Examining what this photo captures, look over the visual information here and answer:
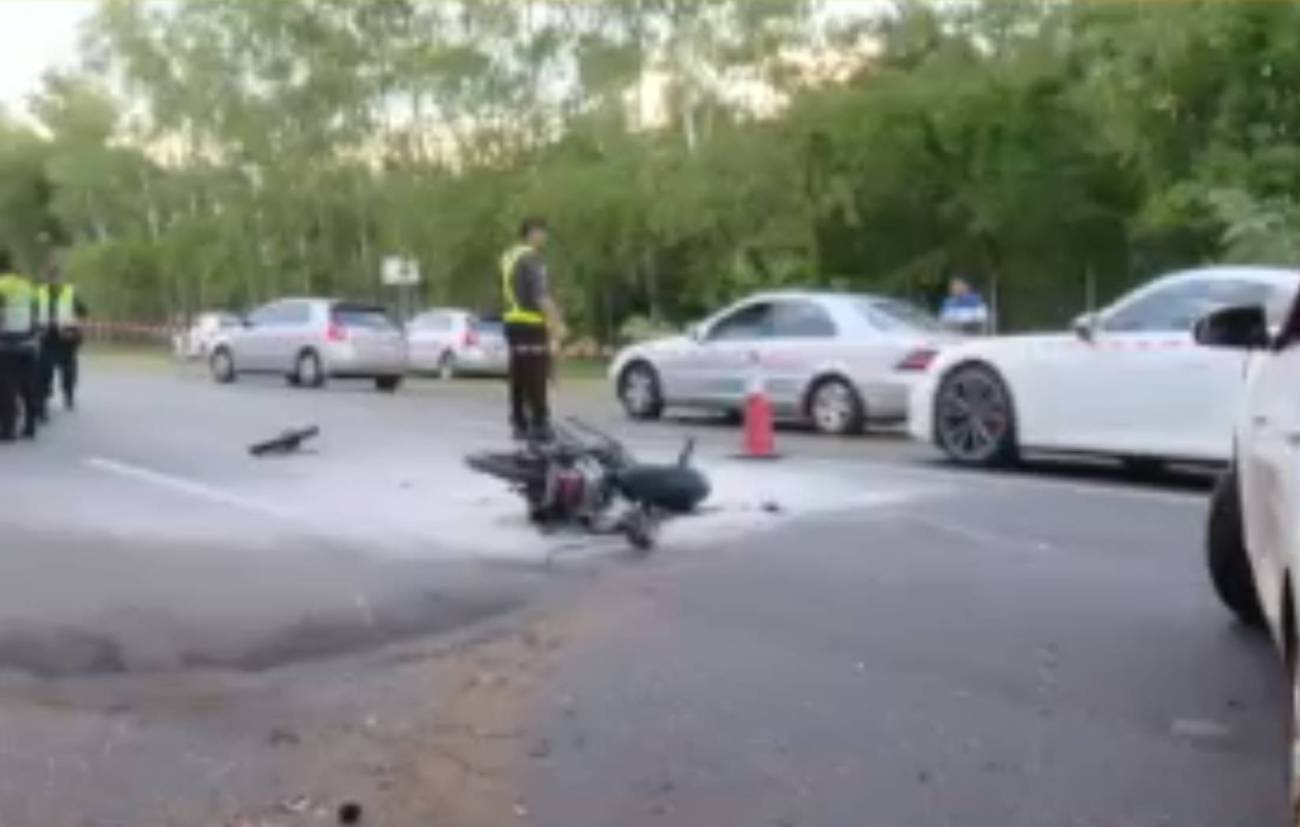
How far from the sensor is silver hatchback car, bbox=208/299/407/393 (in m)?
29.6

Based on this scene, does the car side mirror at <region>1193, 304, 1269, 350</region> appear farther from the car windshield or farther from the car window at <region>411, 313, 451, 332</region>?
the car window at <region>411, 313, 451, 332</region>

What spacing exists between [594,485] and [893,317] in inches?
362

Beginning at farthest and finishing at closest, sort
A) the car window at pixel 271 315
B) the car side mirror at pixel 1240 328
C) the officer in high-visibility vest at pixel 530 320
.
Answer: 1. the car window at pixel 271 315
2. the officer in high-visibility vest at pixel 530 320
3. the car side mirror at pixel 1240 328

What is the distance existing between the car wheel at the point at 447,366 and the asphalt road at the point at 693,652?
74.8ft

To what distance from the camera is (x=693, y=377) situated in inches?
788

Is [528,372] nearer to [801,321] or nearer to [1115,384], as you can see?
[1115,384]

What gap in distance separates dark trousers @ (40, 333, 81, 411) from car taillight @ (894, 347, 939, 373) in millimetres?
8412

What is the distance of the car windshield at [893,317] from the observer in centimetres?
1841

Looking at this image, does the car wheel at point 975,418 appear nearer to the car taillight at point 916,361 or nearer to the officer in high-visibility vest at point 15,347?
the car taillight at point 916,361

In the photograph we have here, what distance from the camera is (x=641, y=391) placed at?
2080cm

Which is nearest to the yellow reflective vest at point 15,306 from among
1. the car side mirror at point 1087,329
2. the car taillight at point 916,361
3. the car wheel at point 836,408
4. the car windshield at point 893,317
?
the car wheel at point 836,408

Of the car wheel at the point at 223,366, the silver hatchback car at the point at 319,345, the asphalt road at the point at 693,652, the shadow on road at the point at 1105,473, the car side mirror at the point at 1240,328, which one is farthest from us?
the car wheel at the point at 223,366

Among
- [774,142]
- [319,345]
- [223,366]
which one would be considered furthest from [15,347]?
[774,142]

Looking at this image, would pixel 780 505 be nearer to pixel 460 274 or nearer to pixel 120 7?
pixel 460 274
